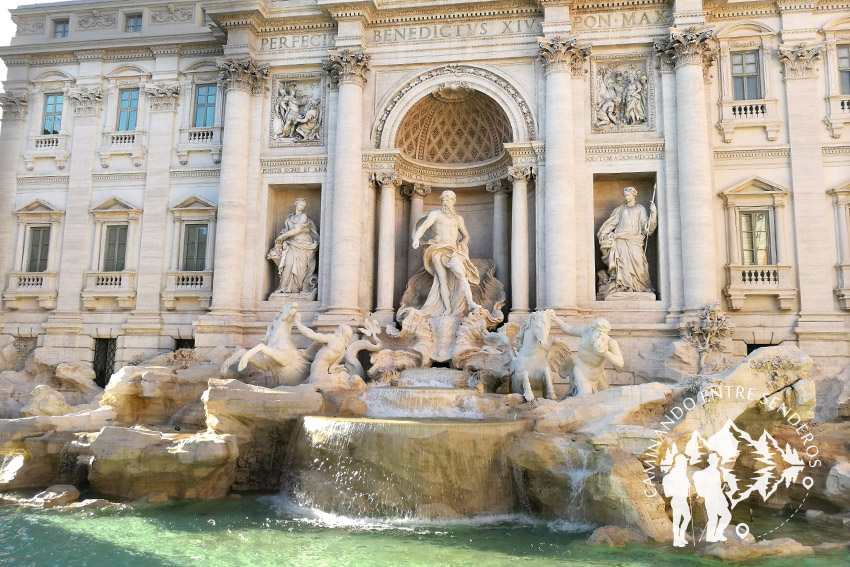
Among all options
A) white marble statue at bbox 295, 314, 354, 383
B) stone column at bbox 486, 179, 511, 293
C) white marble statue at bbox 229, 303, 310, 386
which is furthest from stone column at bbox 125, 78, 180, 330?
stone column at bbox 486, 179, 511, 293

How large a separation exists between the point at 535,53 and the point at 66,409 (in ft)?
46.6

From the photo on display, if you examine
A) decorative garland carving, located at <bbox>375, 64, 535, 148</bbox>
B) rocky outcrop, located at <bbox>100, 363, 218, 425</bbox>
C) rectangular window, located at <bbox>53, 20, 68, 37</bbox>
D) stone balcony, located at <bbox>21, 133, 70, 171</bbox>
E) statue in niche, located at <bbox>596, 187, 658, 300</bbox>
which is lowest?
rocky outcrop, located at <bbox>100, 363, 218, 425</bbox>

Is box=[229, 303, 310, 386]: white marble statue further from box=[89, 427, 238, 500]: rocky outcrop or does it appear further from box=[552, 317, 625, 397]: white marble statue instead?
box=[552, 317, 625, 397]: white marble statue

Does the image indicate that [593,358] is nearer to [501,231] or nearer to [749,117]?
[501,231]

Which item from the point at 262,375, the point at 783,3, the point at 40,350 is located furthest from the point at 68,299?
the point at 783,3

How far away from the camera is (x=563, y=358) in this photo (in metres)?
14.6

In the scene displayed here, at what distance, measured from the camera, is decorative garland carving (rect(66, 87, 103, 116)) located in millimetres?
20359

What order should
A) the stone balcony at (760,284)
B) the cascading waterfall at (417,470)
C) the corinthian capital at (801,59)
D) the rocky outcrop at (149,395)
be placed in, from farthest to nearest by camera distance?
the corinthian capital at (801,59) → the stone balcony at (760,284) → the rocky outcrop at (149,395) → the cascading waterfall at (417,470)

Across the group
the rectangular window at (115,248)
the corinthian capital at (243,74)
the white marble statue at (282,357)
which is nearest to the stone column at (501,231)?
the white marble statue at (282,357)

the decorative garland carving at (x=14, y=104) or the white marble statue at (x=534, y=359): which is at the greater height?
the decorative garland carving at (x=14, y=104)

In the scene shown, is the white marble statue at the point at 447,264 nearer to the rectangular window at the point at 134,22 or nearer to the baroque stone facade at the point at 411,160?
the baroque stone facade at the point at 411,160

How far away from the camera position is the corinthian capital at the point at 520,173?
17125 millimetres

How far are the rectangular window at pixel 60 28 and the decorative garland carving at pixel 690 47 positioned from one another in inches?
697

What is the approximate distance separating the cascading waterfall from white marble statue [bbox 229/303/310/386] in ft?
13.6
